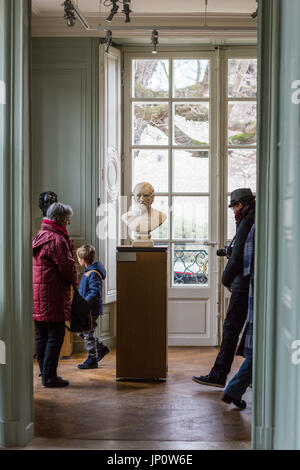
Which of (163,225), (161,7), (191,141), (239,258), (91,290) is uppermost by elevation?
(161,7)

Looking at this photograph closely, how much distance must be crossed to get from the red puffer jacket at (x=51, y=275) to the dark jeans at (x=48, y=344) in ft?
0.31

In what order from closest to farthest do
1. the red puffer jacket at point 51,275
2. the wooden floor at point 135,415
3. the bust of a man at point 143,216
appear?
the wooden floor at point 135,415, the red puffer jacket at point 51,275, the bust of a man at point 143,216

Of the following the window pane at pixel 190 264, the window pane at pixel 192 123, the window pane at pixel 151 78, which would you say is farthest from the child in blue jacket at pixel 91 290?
→ the window pane at pixel 151 78

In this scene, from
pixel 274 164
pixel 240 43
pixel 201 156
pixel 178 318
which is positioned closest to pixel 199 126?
pixel 201 156

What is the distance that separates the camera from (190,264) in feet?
18.7

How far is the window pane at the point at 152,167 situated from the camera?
18.7 ft

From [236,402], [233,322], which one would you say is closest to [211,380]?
[236,402]

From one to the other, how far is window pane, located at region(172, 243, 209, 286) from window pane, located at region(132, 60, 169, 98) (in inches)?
66.8

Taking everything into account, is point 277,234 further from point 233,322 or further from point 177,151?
point 177,151

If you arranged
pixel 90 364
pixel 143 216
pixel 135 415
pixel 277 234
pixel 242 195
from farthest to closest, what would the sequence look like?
pixel 90 364, pixel 143 216, pixel 242 195, pixel 135 415, pixel 277 234

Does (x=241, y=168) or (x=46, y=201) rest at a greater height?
(x=241, y=168)

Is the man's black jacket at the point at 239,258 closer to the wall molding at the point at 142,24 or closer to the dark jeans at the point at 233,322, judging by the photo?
the dark jeans at the point at 233,322

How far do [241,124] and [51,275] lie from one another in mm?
2846

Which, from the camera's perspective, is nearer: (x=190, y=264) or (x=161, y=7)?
(x=161, y=7)
